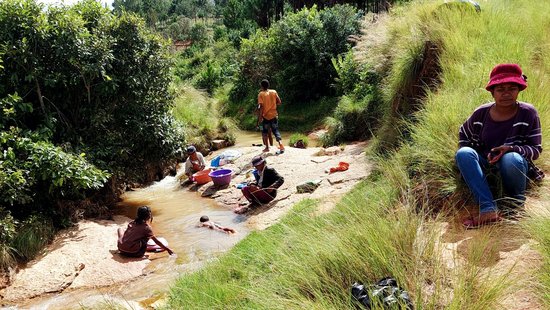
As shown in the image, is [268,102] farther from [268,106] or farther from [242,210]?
[242,210]

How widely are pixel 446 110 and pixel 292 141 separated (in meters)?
8.49

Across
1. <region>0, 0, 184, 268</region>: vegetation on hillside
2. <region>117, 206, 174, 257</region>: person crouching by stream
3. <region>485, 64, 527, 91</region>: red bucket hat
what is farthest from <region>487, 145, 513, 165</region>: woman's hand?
<region>0, 0, 184, 268</region>: vegetation on hillside

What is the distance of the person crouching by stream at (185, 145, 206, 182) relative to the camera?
34.8 ft

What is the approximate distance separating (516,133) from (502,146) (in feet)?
0.85

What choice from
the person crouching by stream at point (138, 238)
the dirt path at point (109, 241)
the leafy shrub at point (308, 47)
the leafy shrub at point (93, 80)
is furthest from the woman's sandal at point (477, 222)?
the leafy shrub at point (308, 47)

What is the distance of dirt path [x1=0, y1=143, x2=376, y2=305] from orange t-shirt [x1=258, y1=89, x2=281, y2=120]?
4.08 ft

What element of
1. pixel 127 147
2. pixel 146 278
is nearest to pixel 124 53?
pixel 127 147

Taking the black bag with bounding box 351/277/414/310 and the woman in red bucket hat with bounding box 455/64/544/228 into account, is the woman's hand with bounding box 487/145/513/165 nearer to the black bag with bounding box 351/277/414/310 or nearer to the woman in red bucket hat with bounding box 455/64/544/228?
the woman in red bucket hat with bounding box 455/64/544/228

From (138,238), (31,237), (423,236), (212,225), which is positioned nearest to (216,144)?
(212,225)

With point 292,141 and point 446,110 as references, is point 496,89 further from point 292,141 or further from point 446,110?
point 292,141

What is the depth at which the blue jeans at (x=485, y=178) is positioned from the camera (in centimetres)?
354

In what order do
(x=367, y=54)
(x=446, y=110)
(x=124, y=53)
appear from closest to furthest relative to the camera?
(x=446, y=110) < (x=124, y=53) < (x=367, y=54)

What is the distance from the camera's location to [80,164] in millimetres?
6648

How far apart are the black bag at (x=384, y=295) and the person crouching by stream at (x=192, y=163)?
27.2 feet
